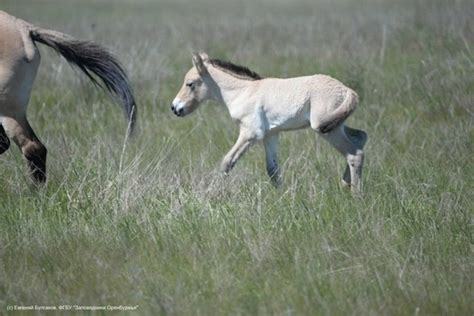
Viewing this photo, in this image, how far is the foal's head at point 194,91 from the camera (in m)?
7.62

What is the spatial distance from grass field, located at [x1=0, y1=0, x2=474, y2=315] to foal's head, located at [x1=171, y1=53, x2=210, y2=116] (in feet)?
1.61

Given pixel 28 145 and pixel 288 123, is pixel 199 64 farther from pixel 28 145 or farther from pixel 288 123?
pixel 28 145

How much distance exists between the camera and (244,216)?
222 inches

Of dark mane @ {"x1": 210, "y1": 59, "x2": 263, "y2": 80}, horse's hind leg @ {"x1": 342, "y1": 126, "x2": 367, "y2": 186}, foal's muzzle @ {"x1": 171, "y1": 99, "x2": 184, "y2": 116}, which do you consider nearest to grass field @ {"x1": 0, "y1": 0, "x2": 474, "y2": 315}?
horse's hind leg @ {"x1": 342, "y1": 126, "x2": 367, "y2": 186}

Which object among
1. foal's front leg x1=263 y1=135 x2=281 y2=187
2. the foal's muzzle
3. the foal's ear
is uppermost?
the foal's ear

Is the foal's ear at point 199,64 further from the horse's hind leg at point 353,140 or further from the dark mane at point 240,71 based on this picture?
the horse's hind leg at point 353,140

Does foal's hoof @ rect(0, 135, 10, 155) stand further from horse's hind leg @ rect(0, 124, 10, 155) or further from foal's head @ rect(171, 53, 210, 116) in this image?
foal's head @ rect(171, 53, 210, 116)

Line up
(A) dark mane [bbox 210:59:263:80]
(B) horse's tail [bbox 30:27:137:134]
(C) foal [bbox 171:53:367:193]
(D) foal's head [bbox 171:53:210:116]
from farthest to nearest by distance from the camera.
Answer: (D) foal's head [bbox 171:53:210:116]
(A) dark mane [bbox 210:59:263:80]
(B) horse's tail [bbox 30:27:137:134]
(C) foal [bbox 171:53:367:193]

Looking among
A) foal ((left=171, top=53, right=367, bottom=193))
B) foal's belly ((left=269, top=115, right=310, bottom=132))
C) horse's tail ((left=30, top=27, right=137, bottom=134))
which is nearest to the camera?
foal ((left=171, top=53, right=367, bottom=193))

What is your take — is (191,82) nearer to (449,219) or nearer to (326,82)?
(326,82)

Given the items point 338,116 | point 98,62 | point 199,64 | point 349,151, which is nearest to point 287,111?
point 338,116

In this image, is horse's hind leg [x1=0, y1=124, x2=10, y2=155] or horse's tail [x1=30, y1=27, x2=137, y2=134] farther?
horse's tail [x1=30, y1=27, x2=137, y2=134]

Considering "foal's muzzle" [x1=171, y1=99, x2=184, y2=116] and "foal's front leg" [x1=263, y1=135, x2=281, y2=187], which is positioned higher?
"foal's muzzle" [x1=171, y1=99, x2=184, y2=116]

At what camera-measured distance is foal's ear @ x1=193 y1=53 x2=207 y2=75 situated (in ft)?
24.7
